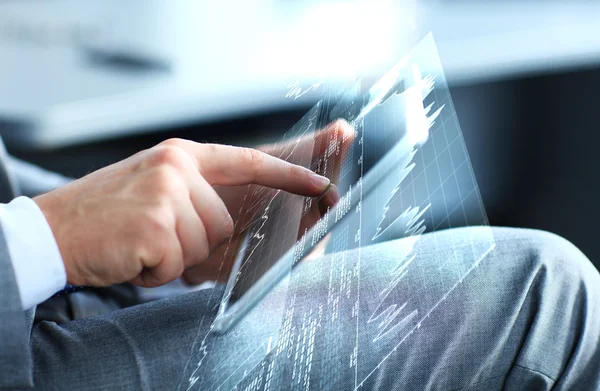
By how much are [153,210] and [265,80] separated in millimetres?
965

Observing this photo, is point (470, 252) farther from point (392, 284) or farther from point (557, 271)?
point (557, 271)

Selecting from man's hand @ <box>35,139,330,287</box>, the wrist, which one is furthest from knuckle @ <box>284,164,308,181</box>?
the wrist

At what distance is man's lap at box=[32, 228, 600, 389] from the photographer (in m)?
0.54

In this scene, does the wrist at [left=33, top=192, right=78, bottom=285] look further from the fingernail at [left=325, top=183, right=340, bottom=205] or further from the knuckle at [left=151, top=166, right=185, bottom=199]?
the fingernail at [left=325, top=183, right=340, bottom=205]

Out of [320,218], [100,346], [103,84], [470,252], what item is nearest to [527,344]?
[470,252]

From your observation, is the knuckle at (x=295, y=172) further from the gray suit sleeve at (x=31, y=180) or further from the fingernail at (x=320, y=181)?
the gray suit sleeve at (x=31, y=180)

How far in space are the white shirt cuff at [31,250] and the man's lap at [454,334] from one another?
0.21 feet

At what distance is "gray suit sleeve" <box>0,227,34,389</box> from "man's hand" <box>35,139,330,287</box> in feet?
0.15

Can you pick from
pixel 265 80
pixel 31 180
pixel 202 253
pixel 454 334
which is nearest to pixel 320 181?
pixel 202 253

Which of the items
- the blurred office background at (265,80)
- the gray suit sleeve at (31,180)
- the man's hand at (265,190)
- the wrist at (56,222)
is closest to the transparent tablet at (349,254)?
the man's hand at (265,190)

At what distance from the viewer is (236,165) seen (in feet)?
1.80

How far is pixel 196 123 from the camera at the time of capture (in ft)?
4.50

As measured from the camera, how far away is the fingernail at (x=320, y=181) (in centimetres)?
49

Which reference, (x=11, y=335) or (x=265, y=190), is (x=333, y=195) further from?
(x=11, y=335)
